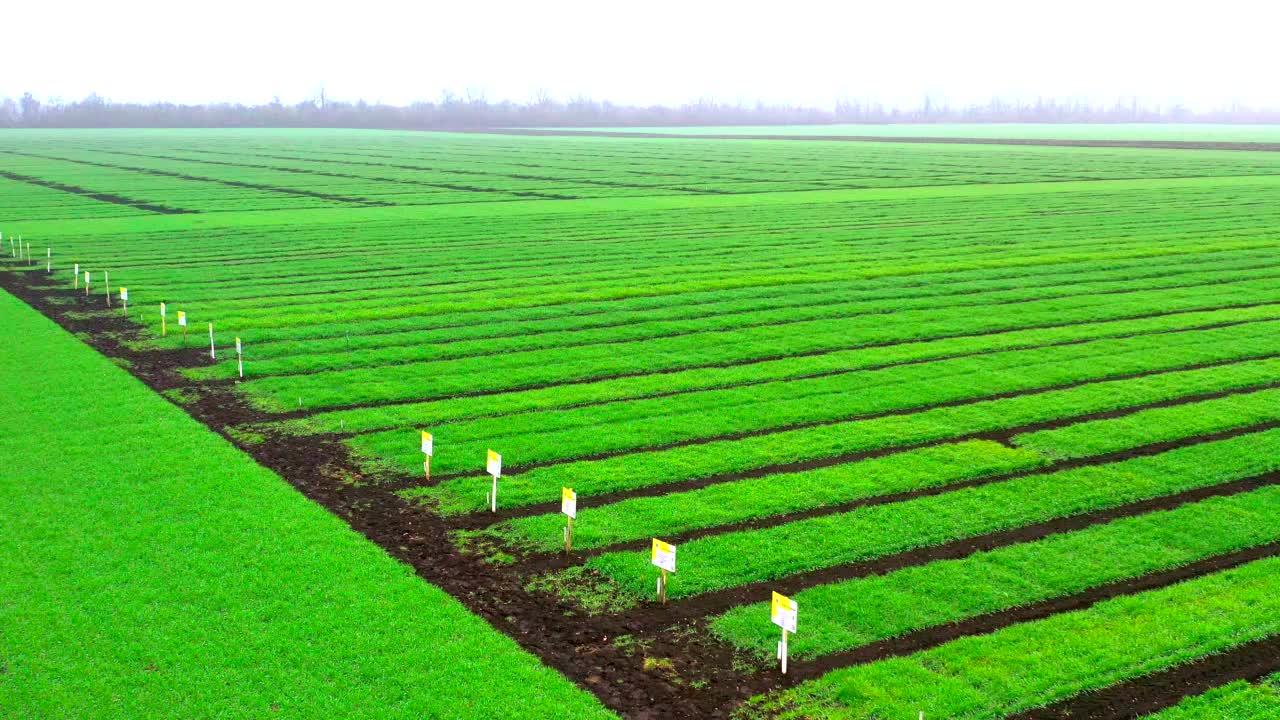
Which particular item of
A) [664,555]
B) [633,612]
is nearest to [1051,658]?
[664,555]

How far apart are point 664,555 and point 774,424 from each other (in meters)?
8.31

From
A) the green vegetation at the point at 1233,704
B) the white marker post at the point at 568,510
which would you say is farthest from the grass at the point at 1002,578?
the white marker post at the point at 568,510

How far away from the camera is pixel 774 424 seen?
22000 mm

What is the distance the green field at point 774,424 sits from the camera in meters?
13.5

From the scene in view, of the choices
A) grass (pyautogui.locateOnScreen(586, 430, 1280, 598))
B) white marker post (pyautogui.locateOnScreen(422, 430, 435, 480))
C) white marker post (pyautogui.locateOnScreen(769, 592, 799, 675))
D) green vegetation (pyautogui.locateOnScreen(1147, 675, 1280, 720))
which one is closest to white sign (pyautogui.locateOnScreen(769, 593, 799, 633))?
white marker post (pyautogui.locateOnScreen(769, 592, 799, 675))

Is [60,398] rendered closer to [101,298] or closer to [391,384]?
[391,384]

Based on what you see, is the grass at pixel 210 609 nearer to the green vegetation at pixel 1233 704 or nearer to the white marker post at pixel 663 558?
the white marker post at pixel 663 558

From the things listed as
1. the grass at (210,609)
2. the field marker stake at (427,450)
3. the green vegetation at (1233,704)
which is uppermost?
the field marker stake at (427,450)

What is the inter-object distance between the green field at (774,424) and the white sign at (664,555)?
66 cm

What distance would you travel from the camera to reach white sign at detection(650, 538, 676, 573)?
45.8 ft

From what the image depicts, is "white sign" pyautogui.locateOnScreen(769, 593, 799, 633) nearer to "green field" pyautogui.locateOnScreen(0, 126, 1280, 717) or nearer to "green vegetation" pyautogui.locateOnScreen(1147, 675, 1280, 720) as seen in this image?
"green field" pyautogui.locateOnScreen(0, 126, 1280, 717)

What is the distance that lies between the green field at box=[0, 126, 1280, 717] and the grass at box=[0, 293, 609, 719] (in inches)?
11.6

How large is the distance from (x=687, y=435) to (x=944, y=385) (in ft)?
21.4

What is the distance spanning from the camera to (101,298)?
1398 inches
